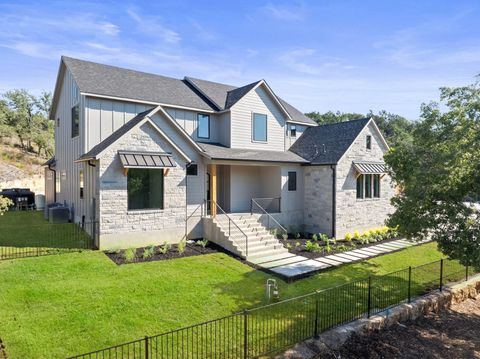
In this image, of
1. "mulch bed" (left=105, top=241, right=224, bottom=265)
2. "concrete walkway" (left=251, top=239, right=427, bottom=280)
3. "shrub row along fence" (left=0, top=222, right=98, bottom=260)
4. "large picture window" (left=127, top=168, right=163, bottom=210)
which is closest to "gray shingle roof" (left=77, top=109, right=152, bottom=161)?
"large picture window" (left=127, top=168, right=163, bottom=210)

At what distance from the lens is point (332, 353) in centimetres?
699

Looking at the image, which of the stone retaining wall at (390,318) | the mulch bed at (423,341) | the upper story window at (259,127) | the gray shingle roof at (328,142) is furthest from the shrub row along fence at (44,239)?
the gray shingle roof at (328,142)

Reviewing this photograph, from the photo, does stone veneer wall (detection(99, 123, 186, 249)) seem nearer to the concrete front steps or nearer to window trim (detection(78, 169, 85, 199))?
the concrete front steps

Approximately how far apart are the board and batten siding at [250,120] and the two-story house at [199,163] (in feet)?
0.21

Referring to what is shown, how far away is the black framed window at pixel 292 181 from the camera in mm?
18750

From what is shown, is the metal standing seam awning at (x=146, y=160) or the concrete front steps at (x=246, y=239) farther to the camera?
the concrete front steps at (x=246, y=239)

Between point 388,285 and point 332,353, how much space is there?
495 cm

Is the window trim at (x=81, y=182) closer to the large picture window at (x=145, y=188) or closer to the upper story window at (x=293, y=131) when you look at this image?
the large picture window at (x=145, y=188)

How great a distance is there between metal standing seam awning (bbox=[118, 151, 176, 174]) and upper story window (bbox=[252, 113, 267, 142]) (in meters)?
6.74

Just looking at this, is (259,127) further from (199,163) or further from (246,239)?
(246,239)

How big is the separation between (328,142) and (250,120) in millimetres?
5210

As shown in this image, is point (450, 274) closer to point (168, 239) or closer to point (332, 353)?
point (332, 353)

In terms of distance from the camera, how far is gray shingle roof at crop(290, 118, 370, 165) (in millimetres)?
18438

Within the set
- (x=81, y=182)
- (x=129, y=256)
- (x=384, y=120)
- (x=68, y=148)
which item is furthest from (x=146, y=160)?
(x=384, y=120)
